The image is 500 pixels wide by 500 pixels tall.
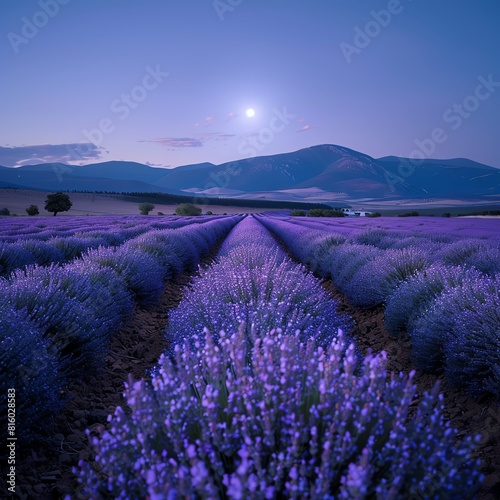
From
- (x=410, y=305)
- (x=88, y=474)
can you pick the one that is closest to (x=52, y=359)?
(x=88, y=474)

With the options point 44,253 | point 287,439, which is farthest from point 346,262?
point 287,439

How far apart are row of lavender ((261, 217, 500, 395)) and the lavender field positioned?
0.07 feet

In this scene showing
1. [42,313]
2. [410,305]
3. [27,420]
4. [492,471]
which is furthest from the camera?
[410,305]

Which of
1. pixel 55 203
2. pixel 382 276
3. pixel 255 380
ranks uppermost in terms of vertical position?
pixel 55 203

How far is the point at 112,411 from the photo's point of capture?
10.9 feet

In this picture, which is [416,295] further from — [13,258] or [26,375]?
[13,258]

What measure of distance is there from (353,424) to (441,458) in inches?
11.8

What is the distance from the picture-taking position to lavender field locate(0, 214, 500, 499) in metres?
1.34

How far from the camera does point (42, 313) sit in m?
3.49

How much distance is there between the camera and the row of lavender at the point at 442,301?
3115mm

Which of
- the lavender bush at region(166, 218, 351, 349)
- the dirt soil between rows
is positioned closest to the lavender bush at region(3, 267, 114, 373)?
the dirt soil between rows

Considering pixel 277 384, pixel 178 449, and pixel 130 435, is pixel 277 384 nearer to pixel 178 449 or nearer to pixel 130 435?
pixel 178 449

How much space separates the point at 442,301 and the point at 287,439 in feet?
9.63

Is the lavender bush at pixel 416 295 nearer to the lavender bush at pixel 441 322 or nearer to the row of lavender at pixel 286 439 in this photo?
the lavender bush at pixel 441 322
